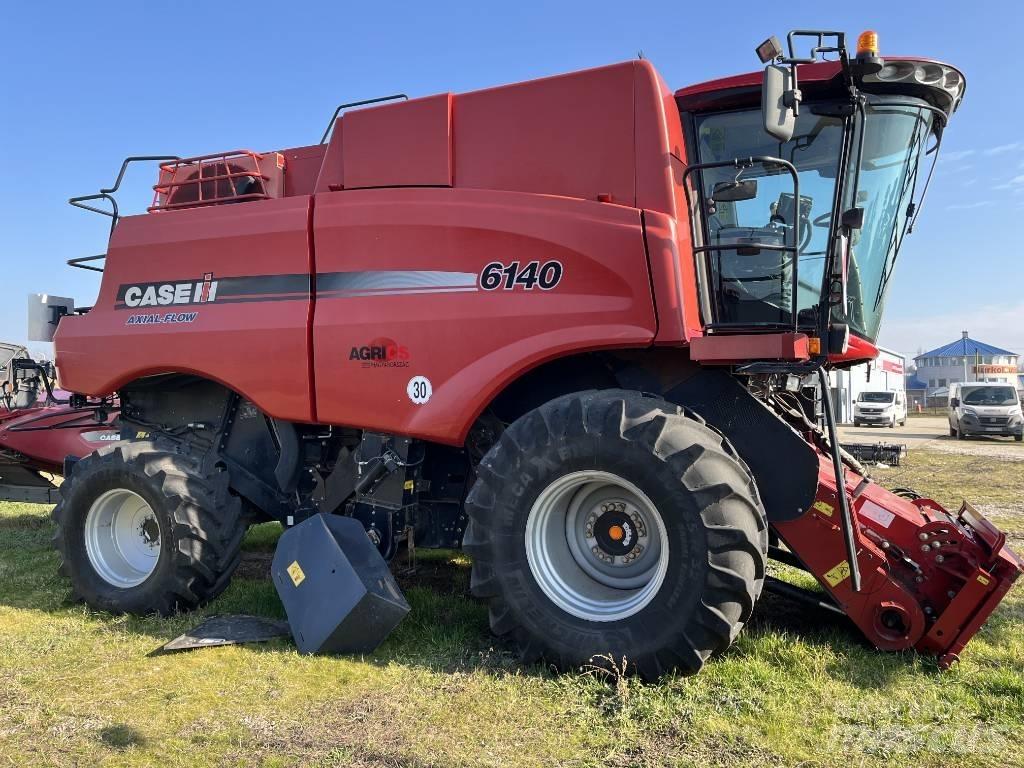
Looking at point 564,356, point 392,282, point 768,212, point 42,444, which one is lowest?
point 42,444

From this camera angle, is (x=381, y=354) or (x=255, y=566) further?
(x=255, y=566)

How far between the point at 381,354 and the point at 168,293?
1808 mm

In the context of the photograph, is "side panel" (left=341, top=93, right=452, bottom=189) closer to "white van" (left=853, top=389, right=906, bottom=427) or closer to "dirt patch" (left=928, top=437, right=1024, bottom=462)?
"dirt patch" (left=928, top=437, right=1024, bottom=462)

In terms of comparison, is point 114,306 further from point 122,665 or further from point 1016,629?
point 1016,629

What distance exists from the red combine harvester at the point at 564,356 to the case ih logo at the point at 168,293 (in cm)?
2

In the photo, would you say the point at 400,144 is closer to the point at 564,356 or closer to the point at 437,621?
the point at 564,356

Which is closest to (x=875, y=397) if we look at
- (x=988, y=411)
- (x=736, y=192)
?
(x=988, y=411)

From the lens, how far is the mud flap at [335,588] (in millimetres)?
3854

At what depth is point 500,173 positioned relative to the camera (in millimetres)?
4363

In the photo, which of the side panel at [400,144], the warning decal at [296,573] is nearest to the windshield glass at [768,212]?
the side panel at [400,144]

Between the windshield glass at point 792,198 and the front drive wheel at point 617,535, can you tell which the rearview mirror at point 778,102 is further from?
the front drive wheel at point 617,535

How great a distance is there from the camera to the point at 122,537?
16.8ft

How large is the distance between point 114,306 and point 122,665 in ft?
8.74

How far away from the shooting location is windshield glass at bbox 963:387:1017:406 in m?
21.4
